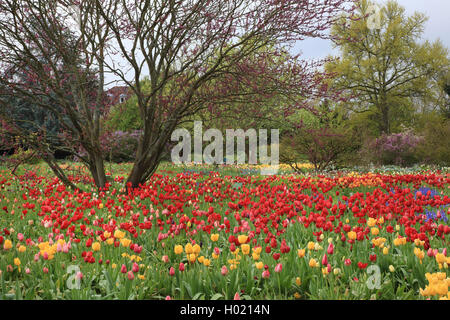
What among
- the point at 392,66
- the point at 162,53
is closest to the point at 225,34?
the point at 162,53

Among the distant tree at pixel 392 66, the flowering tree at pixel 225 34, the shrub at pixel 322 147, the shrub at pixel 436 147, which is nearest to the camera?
the flowering tree at pixel 225 34

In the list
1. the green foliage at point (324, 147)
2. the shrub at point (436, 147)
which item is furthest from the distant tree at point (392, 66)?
the green foliage at point (324, 147)

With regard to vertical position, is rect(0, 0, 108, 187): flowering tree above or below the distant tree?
below

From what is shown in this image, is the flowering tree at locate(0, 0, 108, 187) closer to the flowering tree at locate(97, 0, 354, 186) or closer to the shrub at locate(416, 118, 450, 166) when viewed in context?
the flowering tree at locate(97, 0, 354, 186)

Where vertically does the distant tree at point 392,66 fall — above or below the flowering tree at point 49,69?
above

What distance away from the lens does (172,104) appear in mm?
6938

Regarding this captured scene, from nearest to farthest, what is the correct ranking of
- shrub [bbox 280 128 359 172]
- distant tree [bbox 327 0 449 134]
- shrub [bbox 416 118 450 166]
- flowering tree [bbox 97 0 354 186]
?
flowering tree [bbox 97 0 354 186] < shrub [bbox 280 128 359 172] < shrub [bbox 416 118 450 166] < distant tree [bbox 327 0 449 134]

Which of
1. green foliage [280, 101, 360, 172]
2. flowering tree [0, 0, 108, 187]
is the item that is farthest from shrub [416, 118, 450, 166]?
flowering tree [0, 0, 108, 187]

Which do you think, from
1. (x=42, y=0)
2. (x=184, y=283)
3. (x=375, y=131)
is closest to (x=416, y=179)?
(x=184, y=283)

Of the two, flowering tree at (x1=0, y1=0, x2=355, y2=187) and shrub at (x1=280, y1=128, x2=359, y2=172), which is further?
shrub at (x1=280, y1=128, x2=359, y2=172)

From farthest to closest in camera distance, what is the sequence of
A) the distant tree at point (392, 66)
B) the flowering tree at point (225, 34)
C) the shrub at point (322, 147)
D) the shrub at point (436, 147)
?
the distant tree at point (392, 66)
the shrub at point (436, 147)
the shrub at point (322, 147)
the flowering tree at point (225, 34)

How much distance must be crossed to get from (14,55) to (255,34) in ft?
13.3

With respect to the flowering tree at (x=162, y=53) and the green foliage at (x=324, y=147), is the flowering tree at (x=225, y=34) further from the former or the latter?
the green foliage at (x=324, y=147)

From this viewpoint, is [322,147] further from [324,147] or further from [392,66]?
[392,66]
